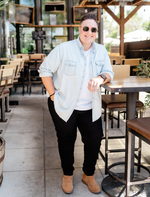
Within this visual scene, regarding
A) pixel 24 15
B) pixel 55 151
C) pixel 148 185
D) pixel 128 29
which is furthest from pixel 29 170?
pixel 128 29

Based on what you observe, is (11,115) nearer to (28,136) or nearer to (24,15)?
(28,136)

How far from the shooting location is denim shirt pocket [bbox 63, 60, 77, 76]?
1843 mm

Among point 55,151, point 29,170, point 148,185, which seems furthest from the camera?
point 55,151

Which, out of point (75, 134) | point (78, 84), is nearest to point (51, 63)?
point (78, 84)

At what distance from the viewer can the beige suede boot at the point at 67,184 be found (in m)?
1.99

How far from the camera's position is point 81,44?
188cm

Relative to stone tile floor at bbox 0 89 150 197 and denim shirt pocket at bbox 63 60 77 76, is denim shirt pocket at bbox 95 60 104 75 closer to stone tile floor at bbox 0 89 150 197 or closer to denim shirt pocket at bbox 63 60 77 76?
denim shirt pocket at bbox 63 60 77 76

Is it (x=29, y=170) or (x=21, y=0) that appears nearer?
(x=29, y=170)

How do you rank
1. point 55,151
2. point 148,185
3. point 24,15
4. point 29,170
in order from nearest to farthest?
point 148,185 < point 29,170 < point 55,151 < point 24,15

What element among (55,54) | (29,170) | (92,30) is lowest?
(29,170)

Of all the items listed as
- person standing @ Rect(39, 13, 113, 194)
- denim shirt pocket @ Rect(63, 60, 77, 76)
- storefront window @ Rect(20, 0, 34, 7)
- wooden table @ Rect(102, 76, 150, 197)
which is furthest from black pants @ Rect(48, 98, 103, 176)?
storefront window @ Rect(20, 0, 34, 7)

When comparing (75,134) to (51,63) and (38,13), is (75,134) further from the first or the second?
(38,13)

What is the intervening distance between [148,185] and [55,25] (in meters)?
9.92

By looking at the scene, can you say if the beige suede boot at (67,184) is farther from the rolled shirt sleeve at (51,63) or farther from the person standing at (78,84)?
the rolled shirt sleeve at (51,63)
